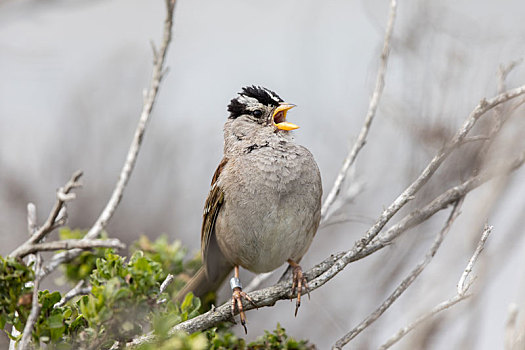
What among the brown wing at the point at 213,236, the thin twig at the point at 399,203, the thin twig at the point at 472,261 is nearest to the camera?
the thin twig at the point at 472,261

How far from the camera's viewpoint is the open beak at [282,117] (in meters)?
4.28

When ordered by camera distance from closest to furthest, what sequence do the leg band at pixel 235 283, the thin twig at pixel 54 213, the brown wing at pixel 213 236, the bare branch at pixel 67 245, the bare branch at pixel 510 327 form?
the bare branch at pixel 510 327
the bare branch at pixel 67 245
the thin twig at pixel 54 213
the leg band at pixel 235 283
the brown wing at pixel 213 236

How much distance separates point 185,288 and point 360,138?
1.51m

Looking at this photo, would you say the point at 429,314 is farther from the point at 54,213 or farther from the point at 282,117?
the point at 282,117

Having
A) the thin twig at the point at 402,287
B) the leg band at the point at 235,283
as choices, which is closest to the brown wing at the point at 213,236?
the leg band at the point at 235,283

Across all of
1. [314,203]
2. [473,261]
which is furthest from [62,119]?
[473,261]

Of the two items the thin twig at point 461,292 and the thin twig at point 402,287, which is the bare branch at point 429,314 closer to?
the thin twig at point 461,292

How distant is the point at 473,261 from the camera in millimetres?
2561

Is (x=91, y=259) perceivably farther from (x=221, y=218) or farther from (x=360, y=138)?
(x=360, y=138)

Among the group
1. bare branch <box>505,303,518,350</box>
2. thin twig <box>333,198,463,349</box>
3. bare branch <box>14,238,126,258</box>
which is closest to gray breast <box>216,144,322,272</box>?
thin twig <box>333,198,463,349</box>

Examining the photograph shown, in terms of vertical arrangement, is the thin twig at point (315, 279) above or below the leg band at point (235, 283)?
below

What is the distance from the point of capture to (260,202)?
3990mm

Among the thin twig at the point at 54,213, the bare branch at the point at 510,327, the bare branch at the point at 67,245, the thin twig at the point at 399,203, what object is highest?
the thin twig at the point at 54,213

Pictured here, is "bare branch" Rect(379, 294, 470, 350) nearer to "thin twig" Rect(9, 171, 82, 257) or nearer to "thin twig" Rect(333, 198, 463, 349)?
"thin twig" Rect(333, 198, 463, 349)
